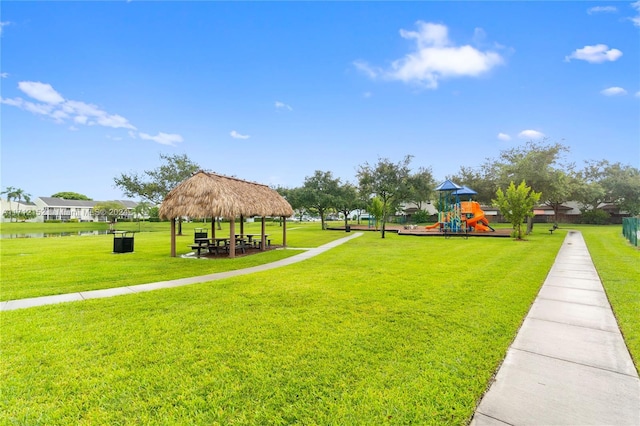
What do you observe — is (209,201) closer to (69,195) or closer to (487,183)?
(487,183)

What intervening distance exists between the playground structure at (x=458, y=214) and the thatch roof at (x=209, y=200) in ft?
59.9

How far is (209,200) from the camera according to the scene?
12.2 meters

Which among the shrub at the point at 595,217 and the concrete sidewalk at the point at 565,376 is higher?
the shrub at the point at 595,217

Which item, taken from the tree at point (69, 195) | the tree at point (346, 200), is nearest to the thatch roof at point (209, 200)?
the tree at point (346, 200)

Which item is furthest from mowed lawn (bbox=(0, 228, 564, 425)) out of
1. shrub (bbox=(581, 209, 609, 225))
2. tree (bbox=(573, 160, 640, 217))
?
shrub (bbox=(581, 209, 609, 225))

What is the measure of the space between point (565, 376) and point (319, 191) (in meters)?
33.6

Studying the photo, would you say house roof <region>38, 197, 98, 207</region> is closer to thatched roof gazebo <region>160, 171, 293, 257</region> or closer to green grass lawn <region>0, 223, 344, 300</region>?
green grass lawn <region>0, 223, 344, 300</region>

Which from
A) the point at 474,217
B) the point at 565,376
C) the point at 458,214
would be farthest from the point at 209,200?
the point at 474,217

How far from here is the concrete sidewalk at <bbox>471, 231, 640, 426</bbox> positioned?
8.23ft

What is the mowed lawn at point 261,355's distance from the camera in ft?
8.69

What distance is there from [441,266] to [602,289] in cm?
397

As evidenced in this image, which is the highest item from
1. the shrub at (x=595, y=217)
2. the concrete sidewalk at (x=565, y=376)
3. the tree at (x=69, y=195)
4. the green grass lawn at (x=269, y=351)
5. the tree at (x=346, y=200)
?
the tree at (x=69, y=195)

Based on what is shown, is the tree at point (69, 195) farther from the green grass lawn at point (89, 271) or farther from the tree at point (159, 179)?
the green grass lawn at point (89, 271)

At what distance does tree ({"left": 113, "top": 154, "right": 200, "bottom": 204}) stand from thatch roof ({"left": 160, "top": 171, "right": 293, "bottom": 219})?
2213cm
